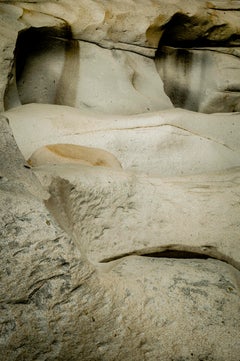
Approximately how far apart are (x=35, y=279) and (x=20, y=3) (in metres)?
3.38

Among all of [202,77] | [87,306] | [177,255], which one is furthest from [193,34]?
[87,306]

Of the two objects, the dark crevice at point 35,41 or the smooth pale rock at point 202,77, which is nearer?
the dark crevice at point 35,41

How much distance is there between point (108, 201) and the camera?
1.78m

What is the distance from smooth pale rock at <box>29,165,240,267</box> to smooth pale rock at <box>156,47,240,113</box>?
262 centimetres

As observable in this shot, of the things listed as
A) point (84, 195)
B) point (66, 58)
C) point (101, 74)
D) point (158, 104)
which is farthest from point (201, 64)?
point (84, 195)

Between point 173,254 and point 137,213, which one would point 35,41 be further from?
point 173,254

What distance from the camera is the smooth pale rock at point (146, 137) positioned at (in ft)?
8.91

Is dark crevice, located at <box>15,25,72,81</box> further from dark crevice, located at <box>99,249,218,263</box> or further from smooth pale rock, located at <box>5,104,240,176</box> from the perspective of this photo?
dark crevice, located at <box>99,249,218,263</box>

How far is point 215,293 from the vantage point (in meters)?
1.30

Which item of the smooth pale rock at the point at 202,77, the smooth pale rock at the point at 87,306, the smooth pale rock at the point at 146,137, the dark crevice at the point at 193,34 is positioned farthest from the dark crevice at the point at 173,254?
the dark crevice at the point at 193,34

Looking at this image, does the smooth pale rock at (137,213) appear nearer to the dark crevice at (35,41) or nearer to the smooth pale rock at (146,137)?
the smooth pale rock at (146,137)

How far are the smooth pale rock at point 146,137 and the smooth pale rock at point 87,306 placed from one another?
1.38 meters

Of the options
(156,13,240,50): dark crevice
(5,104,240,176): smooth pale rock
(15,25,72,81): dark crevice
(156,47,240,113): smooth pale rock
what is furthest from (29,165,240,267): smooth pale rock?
(156,13,240,50): dark crevice

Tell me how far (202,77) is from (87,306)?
3905mm
